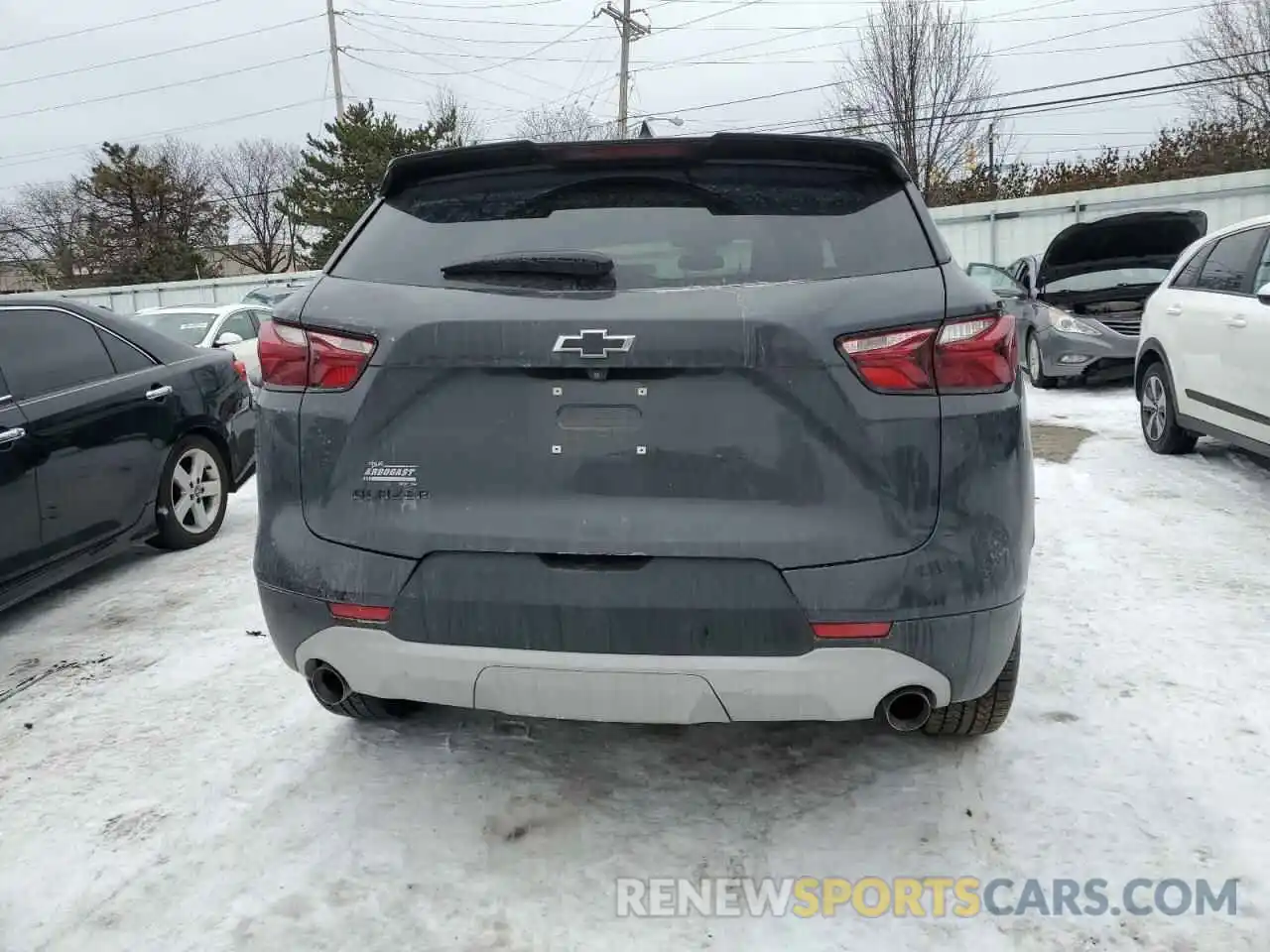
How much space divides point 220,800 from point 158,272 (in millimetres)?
51045

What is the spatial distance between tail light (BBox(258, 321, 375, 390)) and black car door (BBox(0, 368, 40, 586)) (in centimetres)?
230

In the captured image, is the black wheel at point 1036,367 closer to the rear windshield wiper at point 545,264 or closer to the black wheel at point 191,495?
the black wheel at point 191,495

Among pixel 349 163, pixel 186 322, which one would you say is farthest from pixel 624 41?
pixel 186 322

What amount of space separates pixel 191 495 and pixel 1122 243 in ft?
33.3

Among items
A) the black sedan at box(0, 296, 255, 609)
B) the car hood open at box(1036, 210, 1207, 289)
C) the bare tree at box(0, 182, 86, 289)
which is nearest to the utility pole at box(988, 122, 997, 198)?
the car hood open at box(1036, 210, 1207, 289)

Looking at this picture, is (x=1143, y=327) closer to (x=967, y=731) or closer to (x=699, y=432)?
(x=967, y=731)

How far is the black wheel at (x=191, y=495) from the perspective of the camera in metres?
5.06

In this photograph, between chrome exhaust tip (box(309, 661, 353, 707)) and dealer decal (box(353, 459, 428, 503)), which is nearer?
dealer decal (box(353, 459, 428, 503))

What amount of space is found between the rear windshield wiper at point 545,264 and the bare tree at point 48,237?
55.8 meters

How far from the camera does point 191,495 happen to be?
531 centimetres

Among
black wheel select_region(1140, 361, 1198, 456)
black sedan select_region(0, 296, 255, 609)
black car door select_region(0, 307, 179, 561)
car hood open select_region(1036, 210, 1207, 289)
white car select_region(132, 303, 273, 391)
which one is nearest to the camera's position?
black sedan select_region(0, 296, 255, 609)

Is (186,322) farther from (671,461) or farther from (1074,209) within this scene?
(1074,209)

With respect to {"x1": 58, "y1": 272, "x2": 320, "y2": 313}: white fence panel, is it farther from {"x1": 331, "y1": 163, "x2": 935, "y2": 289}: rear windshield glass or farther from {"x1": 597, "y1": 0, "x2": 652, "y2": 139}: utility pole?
{"x1": 331, "y1": 163, "x2": 935, "y2": 289}: rear windshield glass

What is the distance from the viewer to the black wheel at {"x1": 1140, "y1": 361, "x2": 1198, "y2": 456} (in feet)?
21.4
